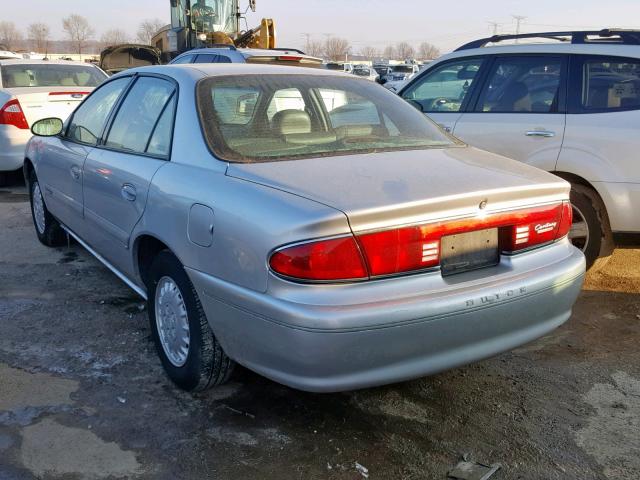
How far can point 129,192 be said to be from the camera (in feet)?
11.0

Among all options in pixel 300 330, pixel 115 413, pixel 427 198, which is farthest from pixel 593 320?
pixel 115 413

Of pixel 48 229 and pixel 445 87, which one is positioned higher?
pixel 445 87

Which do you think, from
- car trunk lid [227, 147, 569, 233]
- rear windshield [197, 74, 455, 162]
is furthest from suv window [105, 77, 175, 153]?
car trunk lid [227, 147, 569, 233]

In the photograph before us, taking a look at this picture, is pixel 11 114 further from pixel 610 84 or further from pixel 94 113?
pixel 610 84

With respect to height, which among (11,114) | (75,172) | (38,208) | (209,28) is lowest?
(38,208)

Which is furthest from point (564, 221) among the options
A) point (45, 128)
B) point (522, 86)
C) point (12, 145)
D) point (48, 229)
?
point (12, 145)

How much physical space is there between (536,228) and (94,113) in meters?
2.97

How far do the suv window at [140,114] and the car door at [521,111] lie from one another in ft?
8.43

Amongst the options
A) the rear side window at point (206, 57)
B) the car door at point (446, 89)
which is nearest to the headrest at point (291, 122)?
the car door at point (446, 89)

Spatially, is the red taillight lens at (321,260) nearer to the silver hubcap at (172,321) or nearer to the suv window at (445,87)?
the silver hubcap at (172,321)

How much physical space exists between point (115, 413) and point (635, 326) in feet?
10.3

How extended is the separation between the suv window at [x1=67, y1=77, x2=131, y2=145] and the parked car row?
0.02 meters

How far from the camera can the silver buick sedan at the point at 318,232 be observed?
234 cm

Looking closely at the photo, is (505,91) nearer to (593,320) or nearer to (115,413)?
(593,320)
